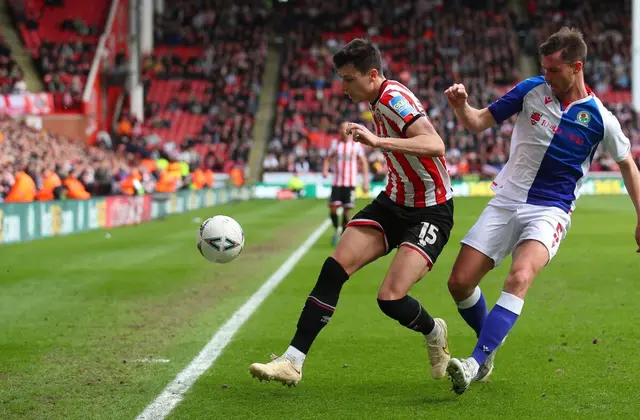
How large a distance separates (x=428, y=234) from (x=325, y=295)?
75 centimetres

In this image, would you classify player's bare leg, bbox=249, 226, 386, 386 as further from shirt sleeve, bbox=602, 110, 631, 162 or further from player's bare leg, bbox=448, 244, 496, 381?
shirt sleeve, bbox=602, 110, 631, 162

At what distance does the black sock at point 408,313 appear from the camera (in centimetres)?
630

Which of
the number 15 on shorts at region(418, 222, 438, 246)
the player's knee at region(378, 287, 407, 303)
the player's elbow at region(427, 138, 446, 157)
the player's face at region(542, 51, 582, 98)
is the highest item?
the player's face at region(542, 51, 582, 98)

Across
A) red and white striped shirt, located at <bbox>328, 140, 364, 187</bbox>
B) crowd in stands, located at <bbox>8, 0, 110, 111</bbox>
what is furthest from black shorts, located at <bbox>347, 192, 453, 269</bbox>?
crowd in stands, located at <bbox>8, 0, 110, 111</bbox>

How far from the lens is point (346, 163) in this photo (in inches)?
693

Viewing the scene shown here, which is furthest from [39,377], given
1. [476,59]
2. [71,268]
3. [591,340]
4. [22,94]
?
[476,59]

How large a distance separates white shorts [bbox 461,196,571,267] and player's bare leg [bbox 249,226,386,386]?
2.03 feet

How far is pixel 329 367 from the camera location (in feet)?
23.2

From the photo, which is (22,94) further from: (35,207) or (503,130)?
(503,130)

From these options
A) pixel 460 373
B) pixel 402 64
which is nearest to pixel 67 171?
pixel 460 373

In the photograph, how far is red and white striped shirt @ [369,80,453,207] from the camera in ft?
20.7

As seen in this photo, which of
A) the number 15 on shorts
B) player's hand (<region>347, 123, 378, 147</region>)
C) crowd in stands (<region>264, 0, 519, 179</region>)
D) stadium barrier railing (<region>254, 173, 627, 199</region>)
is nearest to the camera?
player's hand (<region>347, 123, 378, 147</region>)

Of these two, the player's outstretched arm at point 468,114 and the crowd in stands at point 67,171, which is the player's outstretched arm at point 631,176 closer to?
the player's outstretched arm at point 468,114

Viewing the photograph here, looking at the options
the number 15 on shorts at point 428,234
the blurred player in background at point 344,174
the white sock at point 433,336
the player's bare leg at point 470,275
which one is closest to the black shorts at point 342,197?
the blurred player in background at point 344,174
